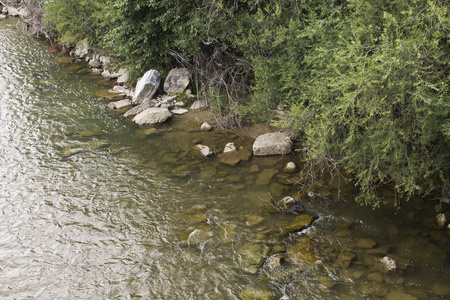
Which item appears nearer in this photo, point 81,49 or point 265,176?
point 265,176

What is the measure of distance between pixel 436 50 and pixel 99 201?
674 cm

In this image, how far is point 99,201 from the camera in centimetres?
776

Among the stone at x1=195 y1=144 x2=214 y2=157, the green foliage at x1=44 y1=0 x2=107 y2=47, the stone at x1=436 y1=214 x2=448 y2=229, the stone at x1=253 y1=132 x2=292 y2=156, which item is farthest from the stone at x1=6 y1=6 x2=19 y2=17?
the stone at x1=436 y1=214 x2=448 y2=229

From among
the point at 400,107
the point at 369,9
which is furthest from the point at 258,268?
the point at 369,9

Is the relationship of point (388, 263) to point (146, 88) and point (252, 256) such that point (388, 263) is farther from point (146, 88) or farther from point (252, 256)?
point (146, 88)

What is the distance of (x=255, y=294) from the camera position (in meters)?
5.55

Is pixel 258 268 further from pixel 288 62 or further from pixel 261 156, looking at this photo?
pixel 288 62

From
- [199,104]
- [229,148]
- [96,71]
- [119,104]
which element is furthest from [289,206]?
[96,71]

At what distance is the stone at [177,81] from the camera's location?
12383mm

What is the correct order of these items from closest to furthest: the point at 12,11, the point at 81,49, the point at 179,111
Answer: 1. the point at 179,111
2. the point at 81,49
3. the point at 12,11

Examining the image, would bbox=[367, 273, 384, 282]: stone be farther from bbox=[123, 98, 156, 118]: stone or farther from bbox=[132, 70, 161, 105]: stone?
bbox=[132, 70, 161, 105]: stone

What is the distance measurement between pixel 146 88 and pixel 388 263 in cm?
916

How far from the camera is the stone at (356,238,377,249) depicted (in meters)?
6.36

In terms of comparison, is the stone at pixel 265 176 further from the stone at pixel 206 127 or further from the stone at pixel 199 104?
the stone at pixel 199 104
